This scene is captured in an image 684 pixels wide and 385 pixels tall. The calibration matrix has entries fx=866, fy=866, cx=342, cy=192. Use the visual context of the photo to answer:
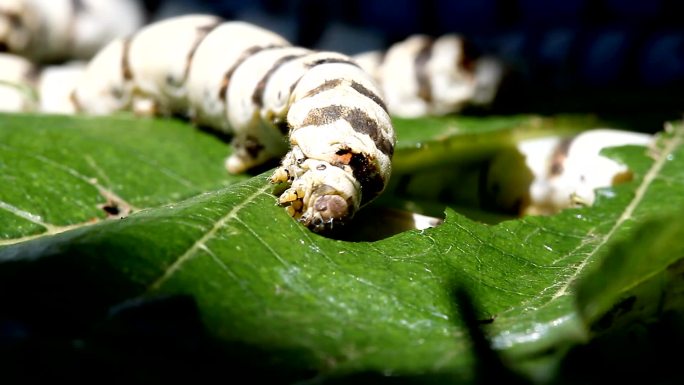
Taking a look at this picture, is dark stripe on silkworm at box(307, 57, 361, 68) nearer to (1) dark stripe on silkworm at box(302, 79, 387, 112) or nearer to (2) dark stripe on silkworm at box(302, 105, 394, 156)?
(1) dark stripe on silkworm at box(302, 79, 387, 112)

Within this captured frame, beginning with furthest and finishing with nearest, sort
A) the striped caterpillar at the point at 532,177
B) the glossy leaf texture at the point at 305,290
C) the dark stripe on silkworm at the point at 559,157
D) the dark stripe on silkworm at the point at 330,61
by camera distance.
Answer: the dark stripe on silkworm at the point at 559,157 → the striped caterpillar at the point at 532,177 → the dark stripe on silkworm at the point at 330,61 → the glossy leaf texture at the point at 305,290

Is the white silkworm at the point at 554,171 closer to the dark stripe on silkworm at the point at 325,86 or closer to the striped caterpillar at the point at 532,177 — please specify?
the striped caterpillar at the point at 532,177

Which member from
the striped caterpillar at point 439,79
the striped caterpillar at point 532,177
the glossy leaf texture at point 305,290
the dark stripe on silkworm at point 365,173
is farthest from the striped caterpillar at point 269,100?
the striped caterpillar at point 439,79

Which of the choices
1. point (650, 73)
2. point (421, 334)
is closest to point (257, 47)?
point (421, 334)

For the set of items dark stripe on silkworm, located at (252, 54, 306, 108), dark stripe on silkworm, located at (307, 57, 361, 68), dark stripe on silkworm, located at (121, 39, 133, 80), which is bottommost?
dark stripe on silkworm, located at (307, 57, 361, 68)

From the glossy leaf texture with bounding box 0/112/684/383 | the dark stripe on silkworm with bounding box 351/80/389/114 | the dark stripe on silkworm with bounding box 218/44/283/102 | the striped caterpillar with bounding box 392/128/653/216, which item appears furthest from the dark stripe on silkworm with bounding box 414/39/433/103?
the glossy leaf texture with bounding box 0/112/684/383

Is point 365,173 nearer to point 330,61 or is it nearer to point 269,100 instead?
point 330,61

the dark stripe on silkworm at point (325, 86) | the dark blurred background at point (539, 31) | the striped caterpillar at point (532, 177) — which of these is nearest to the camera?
the dark stripe on silkworm at point (325, 86)
